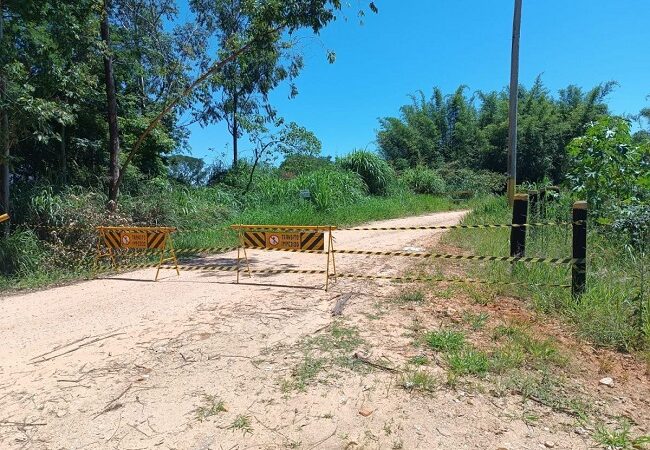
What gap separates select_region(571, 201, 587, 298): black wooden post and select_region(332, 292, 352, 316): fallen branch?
8.90ft

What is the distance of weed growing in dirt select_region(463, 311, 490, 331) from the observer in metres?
5.24

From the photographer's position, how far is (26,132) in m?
9.95

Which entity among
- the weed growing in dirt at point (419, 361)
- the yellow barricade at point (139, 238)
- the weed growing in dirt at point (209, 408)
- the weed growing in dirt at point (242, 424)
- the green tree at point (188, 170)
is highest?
the green tree at point (188, 170)

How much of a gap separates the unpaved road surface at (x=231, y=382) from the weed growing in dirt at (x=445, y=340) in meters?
0.24

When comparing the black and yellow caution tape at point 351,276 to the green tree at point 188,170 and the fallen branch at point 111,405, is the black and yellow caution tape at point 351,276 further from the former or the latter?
the green tree at point 188,170

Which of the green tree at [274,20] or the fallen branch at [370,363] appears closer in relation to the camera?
the fallen branch at [370,363]

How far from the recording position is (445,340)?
4762 mm

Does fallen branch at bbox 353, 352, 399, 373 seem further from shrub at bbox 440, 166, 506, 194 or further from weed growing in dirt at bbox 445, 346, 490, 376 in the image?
shrub at bbox 440, 166, 506, 194

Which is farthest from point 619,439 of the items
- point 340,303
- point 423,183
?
point 423,183

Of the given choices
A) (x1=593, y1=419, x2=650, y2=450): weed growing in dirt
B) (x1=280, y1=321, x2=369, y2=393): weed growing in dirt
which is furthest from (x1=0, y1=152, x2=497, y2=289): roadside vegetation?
(x1=593, y1=419, x2=650, y2=450): weed growing in dirt

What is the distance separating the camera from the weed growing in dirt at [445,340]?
466 centimetres

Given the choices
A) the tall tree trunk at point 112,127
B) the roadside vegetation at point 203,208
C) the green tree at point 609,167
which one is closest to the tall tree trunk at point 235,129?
the roadside vegetation at point 203,208

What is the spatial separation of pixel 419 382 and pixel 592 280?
10.9ft

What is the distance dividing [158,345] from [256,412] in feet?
5.89
